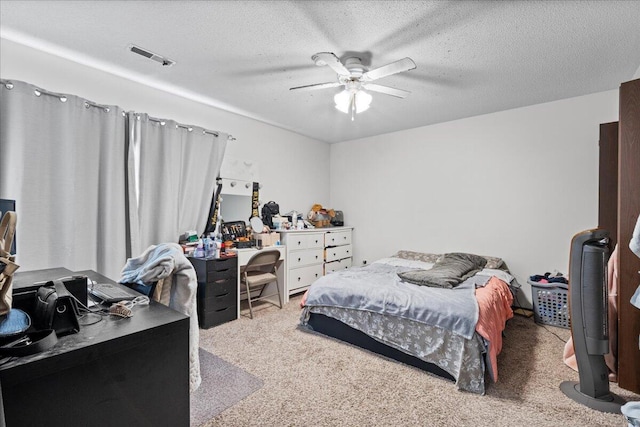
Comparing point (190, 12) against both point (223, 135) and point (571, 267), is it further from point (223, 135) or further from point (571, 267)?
point (571, 267)

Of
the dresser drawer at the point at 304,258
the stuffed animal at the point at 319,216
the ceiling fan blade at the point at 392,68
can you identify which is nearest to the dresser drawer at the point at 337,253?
the dresser drawer at the point at 304,258

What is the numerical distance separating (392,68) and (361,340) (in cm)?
215

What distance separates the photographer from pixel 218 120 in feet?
12.1

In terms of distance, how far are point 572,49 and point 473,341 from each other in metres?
2.26

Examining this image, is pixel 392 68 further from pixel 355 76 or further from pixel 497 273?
pixel 497 273

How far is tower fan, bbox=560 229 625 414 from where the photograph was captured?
1.85m

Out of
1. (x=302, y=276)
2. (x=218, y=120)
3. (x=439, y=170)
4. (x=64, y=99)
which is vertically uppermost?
(x=218, y=120)

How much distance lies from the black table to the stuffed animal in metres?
3.67

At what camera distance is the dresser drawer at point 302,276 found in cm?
398

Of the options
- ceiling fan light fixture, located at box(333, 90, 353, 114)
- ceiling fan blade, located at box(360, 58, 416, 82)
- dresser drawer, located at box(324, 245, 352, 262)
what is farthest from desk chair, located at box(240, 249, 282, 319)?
ceiling fan blade, located at box(360, 58, 416, 82)

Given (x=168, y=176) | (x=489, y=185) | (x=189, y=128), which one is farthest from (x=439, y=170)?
(x=168, y=176)

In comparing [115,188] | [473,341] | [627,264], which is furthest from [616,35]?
[115,188]

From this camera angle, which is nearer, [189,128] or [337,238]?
[189,128]

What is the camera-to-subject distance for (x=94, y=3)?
1823mm
